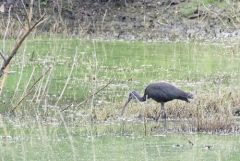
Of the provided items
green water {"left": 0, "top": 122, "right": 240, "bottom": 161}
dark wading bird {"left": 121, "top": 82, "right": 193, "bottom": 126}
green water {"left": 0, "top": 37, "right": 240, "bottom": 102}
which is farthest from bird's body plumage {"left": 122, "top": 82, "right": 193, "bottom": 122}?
green water {"left": 0, "top": 122, "right": 240, "bottom": 161}

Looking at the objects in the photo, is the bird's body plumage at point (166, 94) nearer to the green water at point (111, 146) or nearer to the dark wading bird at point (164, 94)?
the dark wading bird at point (164, 94)

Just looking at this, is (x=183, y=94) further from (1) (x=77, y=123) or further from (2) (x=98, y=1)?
(2) (x=98, y=1)

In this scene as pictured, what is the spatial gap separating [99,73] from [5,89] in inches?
78.0

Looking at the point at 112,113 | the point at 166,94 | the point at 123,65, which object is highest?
the point at 166,94

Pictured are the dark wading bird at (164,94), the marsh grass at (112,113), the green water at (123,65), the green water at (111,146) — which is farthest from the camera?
the green water at (123,65)

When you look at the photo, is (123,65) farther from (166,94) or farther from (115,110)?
(166,94)

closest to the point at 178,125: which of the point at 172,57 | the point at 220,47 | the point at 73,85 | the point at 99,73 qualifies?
the point at 73,85

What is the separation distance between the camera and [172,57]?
1460 cm

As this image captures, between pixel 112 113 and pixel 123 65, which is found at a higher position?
pixel 112 113

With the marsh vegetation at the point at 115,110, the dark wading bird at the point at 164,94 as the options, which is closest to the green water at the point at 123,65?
the marsh vegetation at the point at 115,110

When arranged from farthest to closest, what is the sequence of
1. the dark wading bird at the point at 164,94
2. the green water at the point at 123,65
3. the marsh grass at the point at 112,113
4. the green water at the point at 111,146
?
the green water at the point at 123,65, the dark wading bird at the point at 164,94, the marsh grass at the point at 112,113, the green water at the point at 111,146

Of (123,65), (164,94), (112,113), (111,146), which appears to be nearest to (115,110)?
(112,113)

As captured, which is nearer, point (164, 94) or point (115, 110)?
point (164, 94)

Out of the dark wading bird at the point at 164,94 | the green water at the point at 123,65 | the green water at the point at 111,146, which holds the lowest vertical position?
the green water at the point at 123,65
